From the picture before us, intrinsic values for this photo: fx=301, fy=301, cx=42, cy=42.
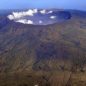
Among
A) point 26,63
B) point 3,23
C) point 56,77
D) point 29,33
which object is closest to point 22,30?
point 29,33

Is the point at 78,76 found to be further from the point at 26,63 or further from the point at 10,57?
the point at 10,57

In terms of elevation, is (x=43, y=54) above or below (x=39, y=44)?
below

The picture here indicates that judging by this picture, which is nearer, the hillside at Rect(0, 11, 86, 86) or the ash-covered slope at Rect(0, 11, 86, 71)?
the hillside at Rect(0, 11, 86, 86)

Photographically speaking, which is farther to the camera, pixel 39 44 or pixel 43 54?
pixel 39 44

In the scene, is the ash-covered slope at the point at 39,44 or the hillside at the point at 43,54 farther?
the ash-covered slope at the point at 39,44

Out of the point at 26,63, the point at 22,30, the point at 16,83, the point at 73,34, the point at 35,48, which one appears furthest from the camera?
the point at 22,30

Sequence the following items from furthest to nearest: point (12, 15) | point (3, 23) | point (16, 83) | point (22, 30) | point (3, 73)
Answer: point (12, 15) < point (3, 23) < point (22, 30) < point (3, 73) < point (16, 83)

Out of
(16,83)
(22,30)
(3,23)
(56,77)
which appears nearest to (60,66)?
(56,77)

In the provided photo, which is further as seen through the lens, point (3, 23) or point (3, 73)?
point (3, 23)

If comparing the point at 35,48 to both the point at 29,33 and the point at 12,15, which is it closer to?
the point at 29,33
